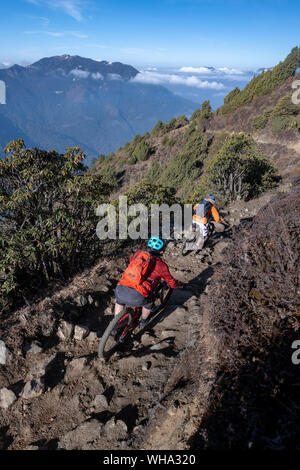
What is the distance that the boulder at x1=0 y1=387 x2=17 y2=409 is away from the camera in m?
3.88

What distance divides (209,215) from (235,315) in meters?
4.99

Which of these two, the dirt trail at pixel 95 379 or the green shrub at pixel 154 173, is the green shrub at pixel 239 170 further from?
the green shrub at pixel 154 173

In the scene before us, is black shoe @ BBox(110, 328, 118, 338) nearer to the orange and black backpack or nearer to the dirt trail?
the dirt trail

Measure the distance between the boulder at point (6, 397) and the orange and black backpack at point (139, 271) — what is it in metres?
2.38

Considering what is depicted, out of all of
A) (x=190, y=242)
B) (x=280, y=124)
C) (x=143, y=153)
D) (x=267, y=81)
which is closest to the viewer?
(x=190, y=242)

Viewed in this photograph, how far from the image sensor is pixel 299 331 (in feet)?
10.2

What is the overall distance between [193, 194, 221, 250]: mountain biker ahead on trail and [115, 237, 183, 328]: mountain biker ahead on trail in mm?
3672

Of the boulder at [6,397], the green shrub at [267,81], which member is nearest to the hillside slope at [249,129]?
the green shrub at [267,81]

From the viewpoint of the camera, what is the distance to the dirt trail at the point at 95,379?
3.37 metres

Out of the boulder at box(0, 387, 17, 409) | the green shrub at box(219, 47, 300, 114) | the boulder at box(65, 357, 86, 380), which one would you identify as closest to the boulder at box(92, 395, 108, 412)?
the boulder at box(65, 357, 86, 380)

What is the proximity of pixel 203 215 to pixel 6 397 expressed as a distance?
6.39 metres

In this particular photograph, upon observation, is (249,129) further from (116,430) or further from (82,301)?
(116,430)

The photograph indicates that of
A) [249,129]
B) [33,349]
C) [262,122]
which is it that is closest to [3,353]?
[33,349]

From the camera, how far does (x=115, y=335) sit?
4844 millimetres
